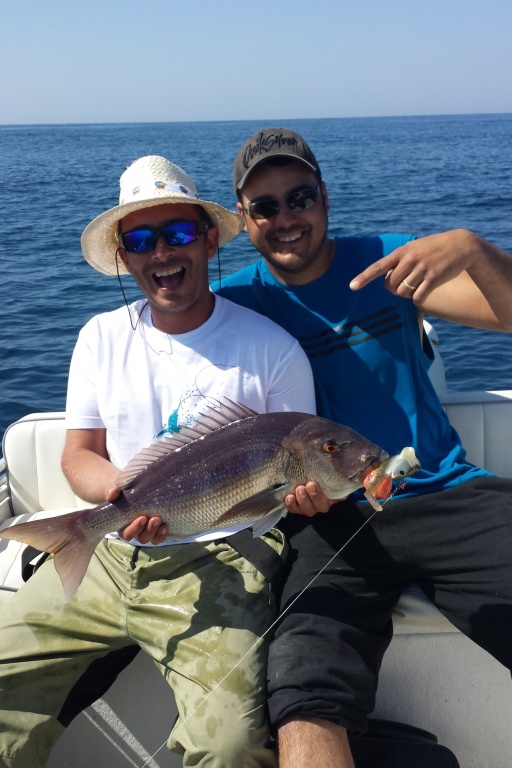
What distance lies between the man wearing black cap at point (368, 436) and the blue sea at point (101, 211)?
19.7 feet

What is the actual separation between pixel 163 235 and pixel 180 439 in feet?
3.21

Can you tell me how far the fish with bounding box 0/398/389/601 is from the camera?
289 centimetres

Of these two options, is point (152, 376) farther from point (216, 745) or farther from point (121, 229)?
point (216, 745)

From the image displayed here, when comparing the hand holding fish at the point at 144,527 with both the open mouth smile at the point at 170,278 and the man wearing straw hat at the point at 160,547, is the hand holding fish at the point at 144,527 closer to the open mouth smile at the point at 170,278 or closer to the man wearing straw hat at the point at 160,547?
the man wearing straw hat at the point at 160,547

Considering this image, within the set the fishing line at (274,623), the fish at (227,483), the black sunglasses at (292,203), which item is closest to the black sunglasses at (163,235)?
the black sunglasses at (292,203)

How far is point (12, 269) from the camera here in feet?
54.3

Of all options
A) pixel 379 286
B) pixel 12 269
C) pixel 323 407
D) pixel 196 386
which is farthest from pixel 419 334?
pixel 12 269

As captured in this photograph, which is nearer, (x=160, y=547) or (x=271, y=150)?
(x=160, y=547)

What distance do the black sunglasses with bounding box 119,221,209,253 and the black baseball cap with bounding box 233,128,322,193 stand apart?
1.47 feet

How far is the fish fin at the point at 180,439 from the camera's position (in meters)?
3.10

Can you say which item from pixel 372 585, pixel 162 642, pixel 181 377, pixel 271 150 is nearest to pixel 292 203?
pixel 271 150

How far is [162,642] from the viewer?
2996 millimetres

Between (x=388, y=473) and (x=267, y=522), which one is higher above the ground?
(x=388, y=473)

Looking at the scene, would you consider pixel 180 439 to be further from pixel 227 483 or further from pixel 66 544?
pixel 66 544
